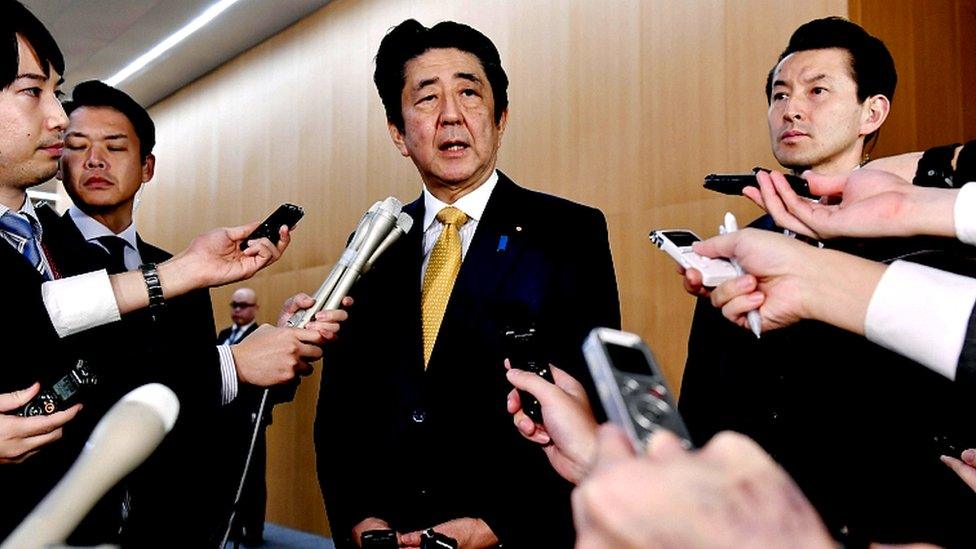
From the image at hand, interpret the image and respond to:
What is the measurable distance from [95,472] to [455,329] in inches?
49.5

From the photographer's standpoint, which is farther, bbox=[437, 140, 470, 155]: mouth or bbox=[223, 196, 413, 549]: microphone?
bbox=[437, 140, 470, 155]: mouth

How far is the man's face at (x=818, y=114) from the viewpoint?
75.7 inches

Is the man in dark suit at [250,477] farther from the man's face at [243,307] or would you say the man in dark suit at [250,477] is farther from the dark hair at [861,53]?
the dark hair at [861,53]

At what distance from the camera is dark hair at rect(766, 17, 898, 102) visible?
6.59 feet

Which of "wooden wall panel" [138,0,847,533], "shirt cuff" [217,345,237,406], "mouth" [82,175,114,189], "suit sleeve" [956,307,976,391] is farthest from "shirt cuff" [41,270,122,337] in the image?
"wooden wall panel" [138,0,847,533]

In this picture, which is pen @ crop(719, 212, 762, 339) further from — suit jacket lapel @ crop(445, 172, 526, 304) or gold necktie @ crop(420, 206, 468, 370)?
gold necktie @ crop(420, 206, 468, 370)

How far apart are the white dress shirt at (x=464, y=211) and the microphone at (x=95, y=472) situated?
4.43 feet

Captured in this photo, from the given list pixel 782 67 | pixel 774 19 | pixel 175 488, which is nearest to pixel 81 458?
pixel 175 488

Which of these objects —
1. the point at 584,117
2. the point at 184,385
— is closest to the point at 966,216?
the point at 184,385

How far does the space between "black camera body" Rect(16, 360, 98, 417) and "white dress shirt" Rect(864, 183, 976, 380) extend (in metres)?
1.09

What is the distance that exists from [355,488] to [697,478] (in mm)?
1425

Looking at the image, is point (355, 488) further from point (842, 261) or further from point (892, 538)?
point (842, 261)

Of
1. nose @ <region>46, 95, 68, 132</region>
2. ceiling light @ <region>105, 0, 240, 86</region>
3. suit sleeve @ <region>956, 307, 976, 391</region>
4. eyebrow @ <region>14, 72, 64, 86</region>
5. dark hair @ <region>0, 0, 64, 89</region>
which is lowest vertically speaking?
suit sleeve @ <region>956, 307, 976, 391</region>

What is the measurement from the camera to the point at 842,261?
94 cm
